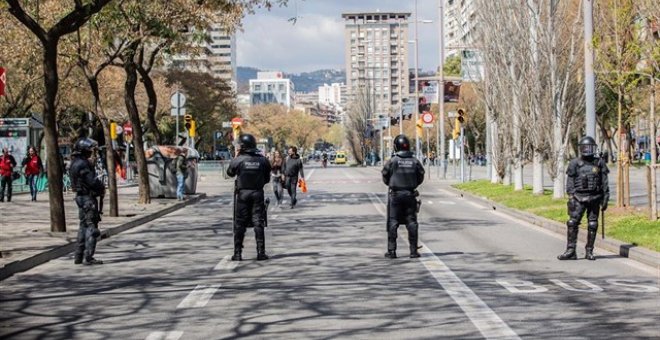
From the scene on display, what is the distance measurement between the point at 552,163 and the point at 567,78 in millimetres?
2449

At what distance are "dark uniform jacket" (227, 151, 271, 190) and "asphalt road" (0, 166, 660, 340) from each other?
1154 millimetres

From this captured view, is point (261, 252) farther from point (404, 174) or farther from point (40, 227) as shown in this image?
point (40, 227)

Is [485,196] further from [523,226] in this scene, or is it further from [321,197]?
[523,226]

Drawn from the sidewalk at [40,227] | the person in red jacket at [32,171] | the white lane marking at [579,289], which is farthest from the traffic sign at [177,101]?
the white lane marking at [579,289]

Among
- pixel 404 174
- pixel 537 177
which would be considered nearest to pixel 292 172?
pixel 537 177

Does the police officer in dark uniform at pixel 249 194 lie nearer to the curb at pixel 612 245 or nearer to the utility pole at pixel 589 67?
the curb at pixel 612 245

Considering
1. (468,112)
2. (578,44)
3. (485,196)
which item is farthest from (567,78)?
(468,112)

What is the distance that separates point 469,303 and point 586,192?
4.55 metres

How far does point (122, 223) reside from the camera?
1933cm

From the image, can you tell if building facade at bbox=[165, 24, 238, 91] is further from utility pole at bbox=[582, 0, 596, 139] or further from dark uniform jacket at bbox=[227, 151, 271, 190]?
dark uniform jacket at bbox=[227, 151, 271, 190]

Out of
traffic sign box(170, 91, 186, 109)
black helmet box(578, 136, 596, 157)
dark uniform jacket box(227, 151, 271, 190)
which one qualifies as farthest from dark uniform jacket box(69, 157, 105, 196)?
traffic sign box(170, 91, 186, 109)

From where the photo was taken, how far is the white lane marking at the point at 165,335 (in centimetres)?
728

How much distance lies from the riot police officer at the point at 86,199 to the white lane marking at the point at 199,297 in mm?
3138

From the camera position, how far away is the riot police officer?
12703 millimetres
